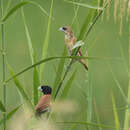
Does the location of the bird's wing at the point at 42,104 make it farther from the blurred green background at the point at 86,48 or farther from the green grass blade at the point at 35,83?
the blurred green background at the point at 86,48

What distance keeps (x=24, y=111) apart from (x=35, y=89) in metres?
0.09

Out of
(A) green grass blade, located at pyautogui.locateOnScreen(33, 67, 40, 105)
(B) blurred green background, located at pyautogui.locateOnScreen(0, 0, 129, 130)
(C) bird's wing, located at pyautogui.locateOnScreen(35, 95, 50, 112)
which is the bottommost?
(B) blurred green background, located at pyautogui.locateOnScreen(0, 0, 129, 130)

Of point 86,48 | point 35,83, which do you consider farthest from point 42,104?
point 86,48

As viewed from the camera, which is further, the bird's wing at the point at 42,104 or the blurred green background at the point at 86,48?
the blurred green background at the point at 86,48

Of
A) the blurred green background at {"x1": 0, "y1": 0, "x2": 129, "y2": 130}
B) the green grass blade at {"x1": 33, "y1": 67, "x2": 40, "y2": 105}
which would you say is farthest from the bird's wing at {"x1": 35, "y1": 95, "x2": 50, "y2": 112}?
the blurred green background at {"x1": 0, "y1": 0, "x2": 129, "y2": 130}

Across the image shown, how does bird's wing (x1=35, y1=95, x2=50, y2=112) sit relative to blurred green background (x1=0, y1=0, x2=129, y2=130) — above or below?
above

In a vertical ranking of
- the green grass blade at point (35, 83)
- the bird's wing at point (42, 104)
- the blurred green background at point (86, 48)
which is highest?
the green grass blade at point (35, 83)

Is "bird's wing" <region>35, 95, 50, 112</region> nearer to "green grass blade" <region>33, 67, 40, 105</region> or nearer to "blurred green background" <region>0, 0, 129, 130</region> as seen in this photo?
"green grass blade" <region>33, 67, 40, 105</region>

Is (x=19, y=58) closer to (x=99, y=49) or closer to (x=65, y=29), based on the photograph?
(x=99, y=49)

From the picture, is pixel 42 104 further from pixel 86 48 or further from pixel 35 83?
pixel 86 48

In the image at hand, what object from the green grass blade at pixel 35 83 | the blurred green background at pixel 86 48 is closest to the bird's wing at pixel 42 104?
the green grass blade at pixel 35 83

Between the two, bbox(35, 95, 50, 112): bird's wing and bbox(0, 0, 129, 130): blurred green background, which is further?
bbox(0, 0, 129, 130): blurred green background

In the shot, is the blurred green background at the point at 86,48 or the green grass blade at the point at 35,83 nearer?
the green grass blade at the point at 35,83

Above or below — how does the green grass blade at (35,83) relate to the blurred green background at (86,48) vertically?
above
